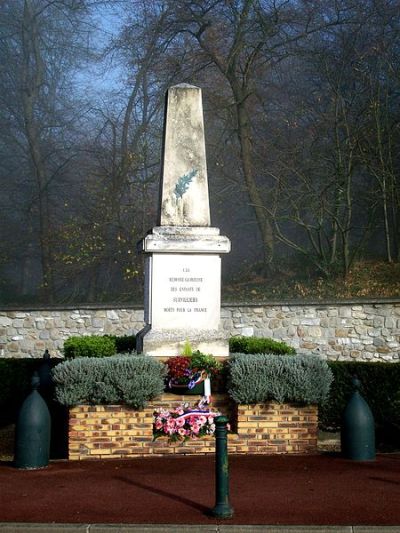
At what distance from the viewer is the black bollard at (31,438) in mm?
9359

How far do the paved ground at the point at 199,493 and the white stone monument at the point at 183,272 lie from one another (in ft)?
7.47

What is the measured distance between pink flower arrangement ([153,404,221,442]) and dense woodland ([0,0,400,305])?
13478 millimetres

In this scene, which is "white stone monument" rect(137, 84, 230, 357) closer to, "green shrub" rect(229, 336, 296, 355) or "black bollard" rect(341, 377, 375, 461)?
"green shrub" rect(229, 336, 296, 355)

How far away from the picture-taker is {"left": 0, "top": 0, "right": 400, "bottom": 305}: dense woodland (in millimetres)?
25484

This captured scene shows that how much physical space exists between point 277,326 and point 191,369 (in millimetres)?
9933

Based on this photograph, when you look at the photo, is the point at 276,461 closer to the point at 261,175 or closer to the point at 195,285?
the point at 195,285

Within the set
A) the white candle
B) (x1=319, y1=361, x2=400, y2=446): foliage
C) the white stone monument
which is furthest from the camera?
(x1=319, y1=361, x2=400, y2=446): foliage

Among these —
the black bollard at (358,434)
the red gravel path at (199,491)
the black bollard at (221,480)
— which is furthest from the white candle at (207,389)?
the black bollard at (221,480)

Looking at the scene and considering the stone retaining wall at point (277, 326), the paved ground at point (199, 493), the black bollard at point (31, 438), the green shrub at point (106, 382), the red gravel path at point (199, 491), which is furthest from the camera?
the stone retaining wall at point (277, 326)

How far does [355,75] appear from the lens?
26703 millimetres

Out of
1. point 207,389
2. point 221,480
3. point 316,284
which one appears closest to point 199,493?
point 221,480

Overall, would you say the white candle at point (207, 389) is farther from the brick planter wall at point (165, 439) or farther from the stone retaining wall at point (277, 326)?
the stone retaining wall at point (277, 326)

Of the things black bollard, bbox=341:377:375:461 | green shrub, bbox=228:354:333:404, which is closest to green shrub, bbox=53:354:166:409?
green shrub, bbox=228:354:333:404

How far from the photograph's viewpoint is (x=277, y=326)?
20609 mm
